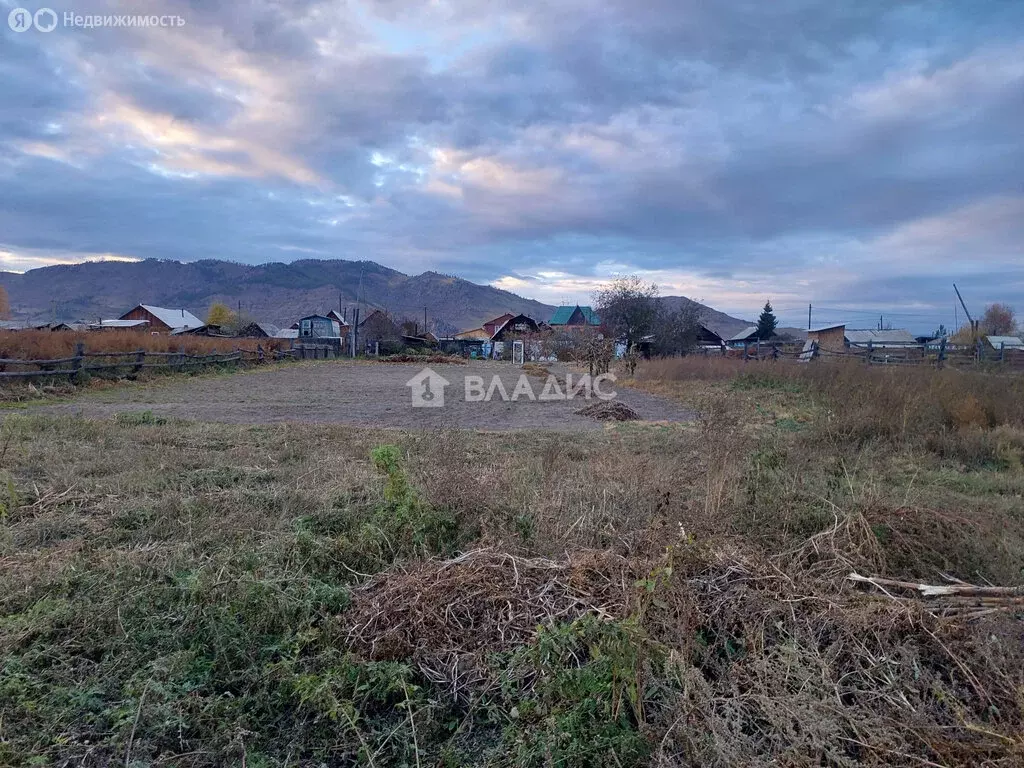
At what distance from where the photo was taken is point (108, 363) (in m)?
16.8

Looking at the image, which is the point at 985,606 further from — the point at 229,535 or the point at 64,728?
the point at 229,535

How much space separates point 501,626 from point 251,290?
16599 centimetres

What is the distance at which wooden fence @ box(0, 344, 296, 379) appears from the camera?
13445 millimetres

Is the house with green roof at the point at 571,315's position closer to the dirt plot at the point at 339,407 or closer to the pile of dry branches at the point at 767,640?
the dirt plot at the point at 339,407

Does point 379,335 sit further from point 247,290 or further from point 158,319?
point 247,290

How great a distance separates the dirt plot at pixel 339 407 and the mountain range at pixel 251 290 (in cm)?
11314

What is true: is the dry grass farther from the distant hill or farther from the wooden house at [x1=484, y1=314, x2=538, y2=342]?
the distant hill

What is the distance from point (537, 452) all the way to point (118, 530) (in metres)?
4.29

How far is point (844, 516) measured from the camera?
3.41m

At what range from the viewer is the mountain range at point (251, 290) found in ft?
443

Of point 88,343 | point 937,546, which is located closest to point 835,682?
point 937,546

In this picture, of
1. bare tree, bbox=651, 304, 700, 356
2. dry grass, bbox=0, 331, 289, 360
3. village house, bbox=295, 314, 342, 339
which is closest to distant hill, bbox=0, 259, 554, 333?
village house, bbox=295, 314, 342, 339

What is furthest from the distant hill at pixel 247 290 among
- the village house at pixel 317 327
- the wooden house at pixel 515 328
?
the wooden house at pixel 515 328

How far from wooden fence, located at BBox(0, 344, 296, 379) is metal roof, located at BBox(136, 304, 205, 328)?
33078 millimetres
